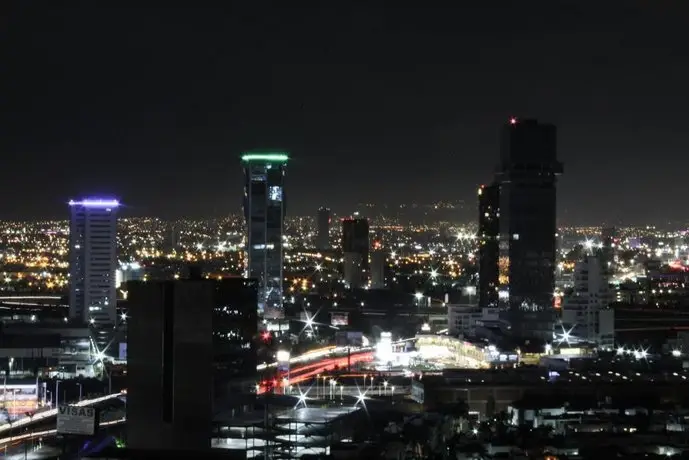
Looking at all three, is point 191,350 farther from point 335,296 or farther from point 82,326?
point 335,296

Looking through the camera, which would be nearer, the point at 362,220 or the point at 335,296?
the point at 335,296

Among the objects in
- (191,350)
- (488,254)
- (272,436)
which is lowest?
(272,436)

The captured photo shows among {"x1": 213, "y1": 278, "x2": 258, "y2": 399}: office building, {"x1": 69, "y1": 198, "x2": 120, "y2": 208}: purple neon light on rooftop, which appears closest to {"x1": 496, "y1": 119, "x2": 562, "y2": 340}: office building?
{"x1": 69, "y1": 198, "x2": 120, "y2": 208}: purple neon light on rooftop

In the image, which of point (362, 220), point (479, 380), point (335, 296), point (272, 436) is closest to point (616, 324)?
point (335, 296)

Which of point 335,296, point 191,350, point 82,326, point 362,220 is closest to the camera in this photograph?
point 191,350

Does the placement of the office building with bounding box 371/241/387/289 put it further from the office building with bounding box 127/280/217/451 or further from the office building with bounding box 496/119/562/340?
the office building with bounding box 127/280/217/451

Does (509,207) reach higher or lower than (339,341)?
higher

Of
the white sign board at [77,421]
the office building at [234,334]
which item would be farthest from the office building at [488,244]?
the white sign board at [77,421]

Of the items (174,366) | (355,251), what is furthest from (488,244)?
(174,366)
